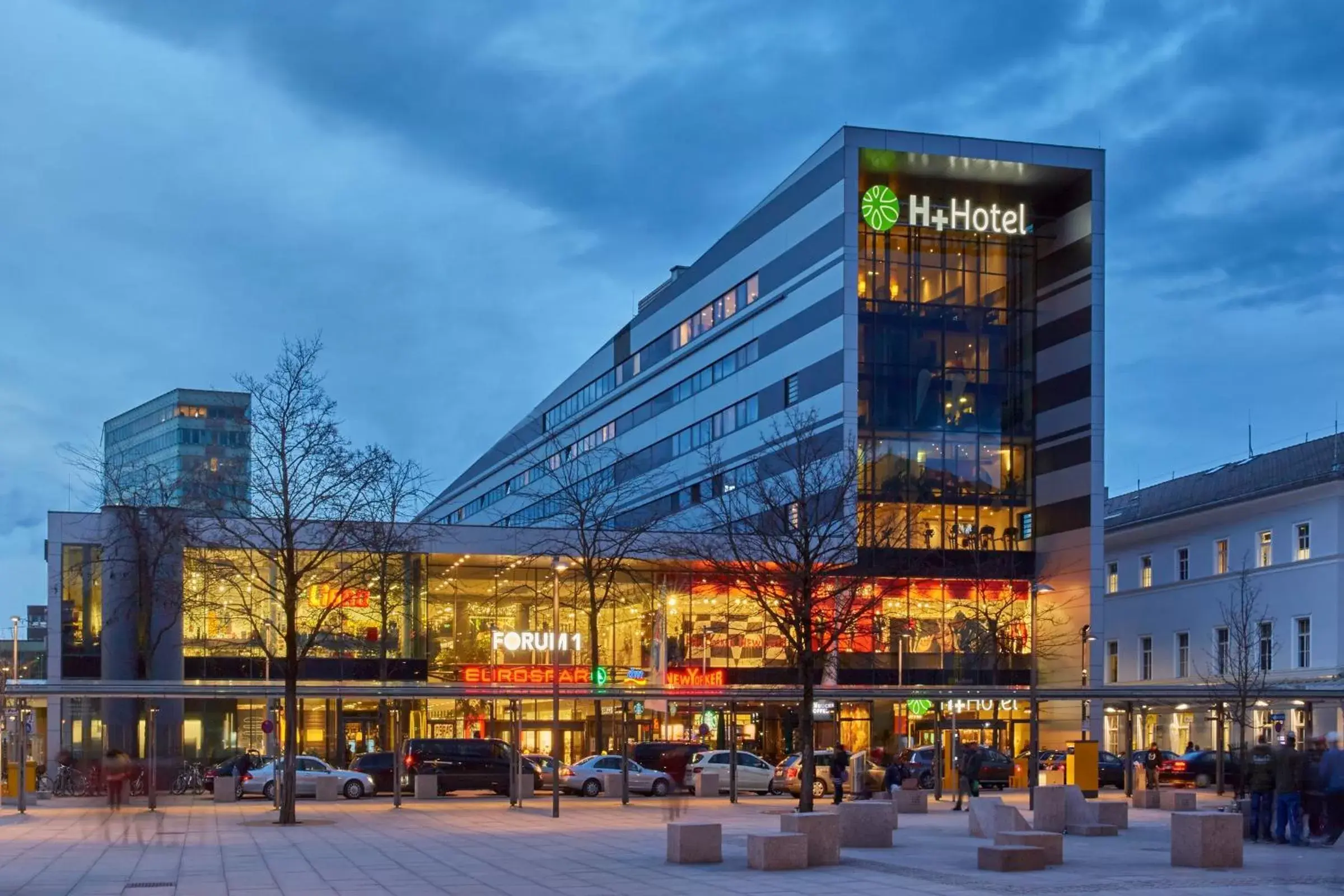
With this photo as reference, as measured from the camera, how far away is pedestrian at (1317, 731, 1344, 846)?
2442 cm

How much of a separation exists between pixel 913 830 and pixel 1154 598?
46.1 metres

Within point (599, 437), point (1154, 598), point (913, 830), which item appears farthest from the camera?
point (599, 437)

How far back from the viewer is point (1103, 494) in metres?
70.3

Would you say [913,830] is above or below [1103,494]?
below

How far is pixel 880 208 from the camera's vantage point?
6962cm

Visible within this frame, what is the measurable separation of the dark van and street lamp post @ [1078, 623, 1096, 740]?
897 inches

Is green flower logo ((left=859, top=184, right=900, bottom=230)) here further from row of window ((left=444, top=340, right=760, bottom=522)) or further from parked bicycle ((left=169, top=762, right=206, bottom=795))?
parked bicycle ((left=169, top=762, right=206, bottom=795))

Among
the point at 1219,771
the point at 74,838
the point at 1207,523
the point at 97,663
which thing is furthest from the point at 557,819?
the point at 1207,523

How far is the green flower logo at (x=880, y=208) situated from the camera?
69375 millimetres

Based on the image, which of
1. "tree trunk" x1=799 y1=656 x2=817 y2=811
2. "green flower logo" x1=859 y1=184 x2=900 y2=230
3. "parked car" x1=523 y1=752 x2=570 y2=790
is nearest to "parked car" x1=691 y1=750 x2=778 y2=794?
"parked car" x1=523 y1=752 x2=570 y2=790

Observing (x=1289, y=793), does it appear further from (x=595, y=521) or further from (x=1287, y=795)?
(x=595, y=521)

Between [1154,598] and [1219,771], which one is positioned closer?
[1219,771]

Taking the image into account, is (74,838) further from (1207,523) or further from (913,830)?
(1207,523)

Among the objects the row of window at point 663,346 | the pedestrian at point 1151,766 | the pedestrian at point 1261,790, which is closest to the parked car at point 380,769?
the pedestrian at point 1151,766
